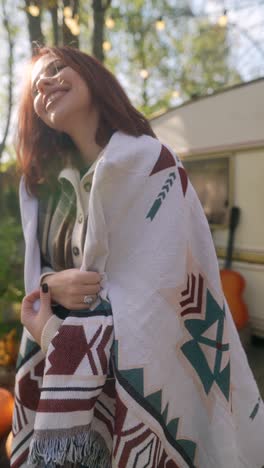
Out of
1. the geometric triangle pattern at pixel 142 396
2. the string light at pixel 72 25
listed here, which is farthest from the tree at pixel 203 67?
the geometric triangle pattern at pixel 142 396

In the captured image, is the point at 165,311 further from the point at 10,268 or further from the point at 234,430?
the point at 10,268

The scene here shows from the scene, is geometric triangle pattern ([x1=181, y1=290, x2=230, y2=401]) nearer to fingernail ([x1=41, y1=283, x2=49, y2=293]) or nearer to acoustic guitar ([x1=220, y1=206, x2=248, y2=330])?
fingernail ([x1=41, y1=283, x2=49, y2=293])

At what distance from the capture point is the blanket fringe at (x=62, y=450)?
0.95m

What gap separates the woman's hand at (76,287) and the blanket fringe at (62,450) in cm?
33

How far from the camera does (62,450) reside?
0.95 m

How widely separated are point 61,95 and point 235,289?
318cm

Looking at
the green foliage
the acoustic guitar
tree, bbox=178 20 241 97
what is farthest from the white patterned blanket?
tree, bbox=178 20 241 97

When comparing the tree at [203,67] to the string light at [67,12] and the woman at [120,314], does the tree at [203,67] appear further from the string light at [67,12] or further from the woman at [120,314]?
the woman at [120,314]

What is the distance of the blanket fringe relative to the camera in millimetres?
953

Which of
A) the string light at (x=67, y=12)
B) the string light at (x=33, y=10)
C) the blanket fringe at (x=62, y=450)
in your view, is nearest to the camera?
the blanket fringe at (x=62, y=450)

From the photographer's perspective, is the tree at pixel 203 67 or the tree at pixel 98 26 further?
the tree at pixel 203 67

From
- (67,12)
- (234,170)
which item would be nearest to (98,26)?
(67,12)

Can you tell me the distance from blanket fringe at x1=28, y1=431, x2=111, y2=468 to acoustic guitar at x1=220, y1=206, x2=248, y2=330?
9.79 feet

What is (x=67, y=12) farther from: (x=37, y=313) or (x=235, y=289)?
(x=37, y=313)
